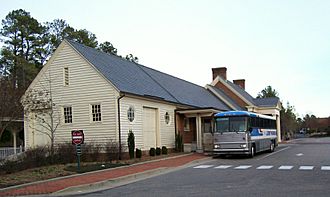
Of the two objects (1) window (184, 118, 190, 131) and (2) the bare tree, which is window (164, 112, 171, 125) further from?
(2) the bare tree

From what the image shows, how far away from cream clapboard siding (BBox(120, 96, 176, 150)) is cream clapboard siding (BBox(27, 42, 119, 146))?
2.43 ft

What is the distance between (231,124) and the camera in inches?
1086

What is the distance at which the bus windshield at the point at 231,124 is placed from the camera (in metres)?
27.3

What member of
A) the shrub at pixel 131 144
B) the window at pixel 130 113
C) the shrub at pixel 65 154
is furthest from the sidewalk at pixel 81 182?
the window at pixel 130 113

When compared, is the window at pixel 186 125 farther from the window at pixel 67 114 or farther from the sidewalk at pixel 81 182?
the sidewalk at pixel 81 182

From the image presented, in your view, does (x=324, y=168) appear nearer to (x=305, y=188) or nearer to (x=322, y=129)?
(x=305, y=188)

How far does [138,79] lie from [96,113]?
5.78 metres

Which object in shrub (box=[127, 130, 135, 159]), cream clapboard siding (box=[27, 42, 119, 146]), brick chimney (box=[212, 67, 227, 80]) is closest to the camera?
shrub (box=[127, 130, 135, 159])

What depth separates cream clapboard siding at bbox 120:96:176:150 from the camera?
26938mm

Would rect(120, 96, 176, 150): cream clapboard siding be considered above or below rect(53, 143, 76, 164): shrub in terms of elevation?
above

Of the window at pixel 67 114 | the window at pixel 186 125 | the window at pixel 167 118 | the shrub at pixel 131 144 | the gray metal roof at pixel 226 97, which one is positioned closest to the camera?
the shrub at pixel 131 144

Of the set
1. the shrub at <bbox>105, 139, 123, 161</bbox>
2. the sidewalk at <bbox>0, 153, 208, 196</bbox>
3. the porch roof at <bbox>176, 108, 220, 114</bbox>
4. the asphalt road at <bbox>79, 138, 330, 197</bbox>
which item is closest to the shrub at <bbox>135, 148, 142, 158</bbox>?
the shrub at <bbox>105, 139, 123, 161</bbox>

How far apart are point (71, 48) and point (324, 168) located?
56.7 ft

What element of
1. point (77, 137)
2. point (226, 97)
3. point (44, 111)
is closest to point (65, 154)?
point (77, 137)
